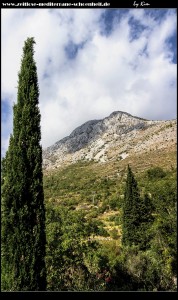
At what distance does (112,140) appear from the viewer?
4075 inches

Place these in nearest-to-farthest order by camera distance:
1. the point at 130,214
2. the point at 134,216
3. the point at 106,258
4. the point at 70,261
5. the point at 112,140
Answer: the point at 70,261
the point at 106,258
the point at 134,216
the point at 130,214
the point at 112,140

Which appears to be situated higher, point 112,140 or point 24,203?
point 112,140

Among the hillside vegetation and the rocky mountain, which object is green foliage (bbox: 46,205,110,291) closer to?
the hillside vegetation

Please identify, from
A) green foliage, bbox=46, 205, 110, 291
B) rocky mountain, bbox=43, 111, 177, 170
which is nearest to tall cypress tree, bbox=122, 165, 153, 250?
green foliage, bbox=46, 205, 110, 291

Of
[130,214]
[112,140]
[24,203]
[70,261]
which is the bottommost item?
[70,261]

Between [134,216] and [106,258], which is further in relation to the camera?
[134,216]

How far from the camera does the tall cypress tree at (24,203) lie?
26.6ft

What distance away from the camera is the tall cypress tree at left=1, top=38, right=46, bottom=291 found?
8109 mm

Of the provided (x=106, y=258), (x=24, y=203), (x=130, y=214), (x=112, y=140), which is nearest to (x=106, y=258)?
(x=106, y=258)

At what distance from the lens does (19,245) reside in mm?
8156

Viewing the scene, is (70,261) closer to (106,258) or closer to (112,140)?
(106,258)

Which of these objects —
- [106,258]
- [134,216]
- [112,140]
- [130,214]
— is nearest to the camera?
[106,258]

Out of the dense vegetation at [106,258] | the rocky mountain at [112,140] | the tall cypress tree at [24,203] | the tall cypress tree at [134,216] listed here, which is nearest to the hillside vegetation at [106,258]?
the dense vegetation at [106,258]

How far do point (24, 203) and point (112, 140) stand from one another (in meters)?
95.7
